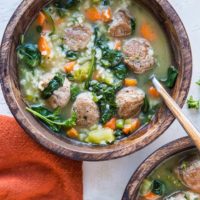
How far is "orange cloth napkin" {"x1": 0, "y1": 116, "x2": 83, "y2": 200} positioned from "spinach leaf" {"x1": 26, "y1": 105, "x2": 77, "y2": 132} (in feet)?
0.61

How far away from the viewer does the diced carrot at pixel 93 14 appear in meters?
3.31

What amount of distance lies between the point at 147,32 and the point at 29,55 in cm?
66

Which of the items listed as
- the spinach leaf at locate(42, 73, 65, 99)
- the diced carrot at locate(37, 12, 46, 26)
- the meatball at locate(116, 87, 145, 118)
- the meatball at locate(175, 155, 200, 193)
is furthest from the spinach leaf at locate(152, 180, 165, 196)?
the diced carrot at locate(37, 12, 46, 26)

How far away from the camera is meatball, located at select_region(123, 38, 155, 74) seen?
10.7 feet

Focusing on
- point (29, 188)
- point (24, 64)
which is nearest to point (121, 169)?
point (29, 188)

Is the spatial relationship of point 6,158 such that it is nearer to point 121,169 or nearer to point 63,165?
point 63,165

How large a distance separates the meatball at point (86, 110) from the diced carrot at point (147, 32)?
1.47 feet

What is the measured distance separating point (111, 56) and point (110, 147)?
491mm

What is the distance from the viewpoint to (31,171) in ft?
11.3

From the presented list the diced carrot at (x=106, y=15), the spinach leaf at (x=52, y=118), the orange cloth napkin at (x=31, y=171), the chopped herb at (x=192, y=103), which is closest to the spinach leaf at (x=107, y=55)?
the diced carrot at (x=106, y=15)

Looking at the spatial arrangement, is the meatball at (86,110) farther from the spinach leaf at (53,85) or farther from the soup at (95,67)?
the spinach leaf at (53,85)

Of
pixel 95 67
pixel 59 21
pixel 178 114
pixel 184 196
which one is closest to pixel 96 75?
pixel 95 67

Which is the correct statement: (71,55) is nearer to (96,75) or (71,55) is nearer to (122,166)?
(96,75)

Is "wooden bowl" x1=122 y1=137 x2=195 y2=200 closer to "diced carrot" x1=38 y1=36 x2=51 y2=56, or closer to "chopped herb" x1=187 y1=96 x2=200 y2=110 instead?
"chopped herb" x1=187 y1=96 x2=200 y2=110
